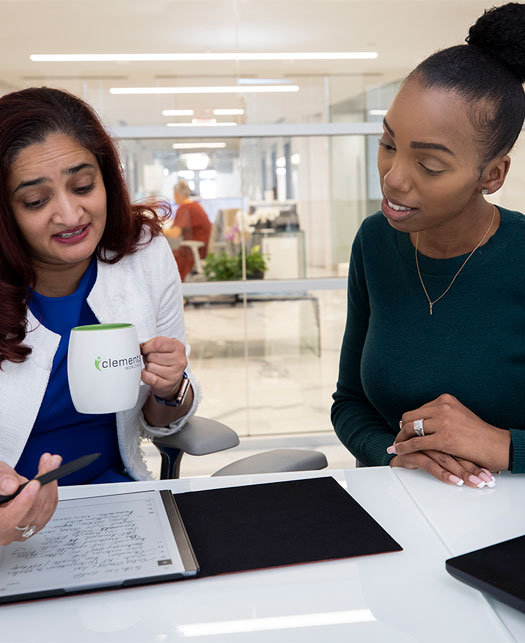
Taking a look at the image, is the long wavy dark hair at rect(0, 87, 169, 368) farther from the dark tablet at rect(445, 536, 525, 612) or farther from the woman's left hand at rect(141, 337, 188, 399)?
the dark tablet at rect(445, 536, 525, 612)

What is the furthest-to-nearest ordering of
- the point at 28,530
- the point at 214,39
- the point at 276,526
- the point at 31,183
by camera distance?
the point at 214,39
the point at 31,183
the point at 276,526
the point at 28,530

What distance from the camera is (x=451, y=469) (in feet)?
3.90

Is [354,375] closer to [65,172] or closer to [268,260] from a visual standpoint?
[65,172]

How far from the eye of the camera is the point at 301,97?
413 cm

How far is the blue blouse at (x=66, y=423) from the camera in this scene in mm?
1543

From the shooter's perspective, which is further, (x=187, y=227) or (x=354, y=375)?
(x=187, y=227)

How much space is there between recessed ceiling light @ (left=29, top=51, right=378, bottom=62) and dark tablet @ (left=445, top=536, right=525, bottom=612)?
3.71 metres

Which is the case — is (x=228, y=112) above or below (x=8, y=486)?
above

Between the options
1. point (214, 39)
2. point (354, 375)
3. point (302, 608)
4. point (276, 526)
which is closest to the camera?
point (302, 608)

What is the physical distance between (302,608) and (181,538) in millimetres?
217

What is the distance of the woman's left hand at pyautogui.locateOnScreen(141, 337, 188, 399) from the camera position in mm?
1341

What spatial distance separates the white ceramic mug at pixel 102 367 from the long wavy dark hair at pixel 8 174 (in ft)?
1.24

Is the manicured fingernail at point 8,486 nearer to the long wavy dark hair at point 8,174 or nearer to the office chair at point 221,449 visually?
the office chair at point 221,449

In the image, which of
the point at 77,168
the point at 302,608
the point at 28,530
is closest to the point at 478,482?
the point at 302,608
